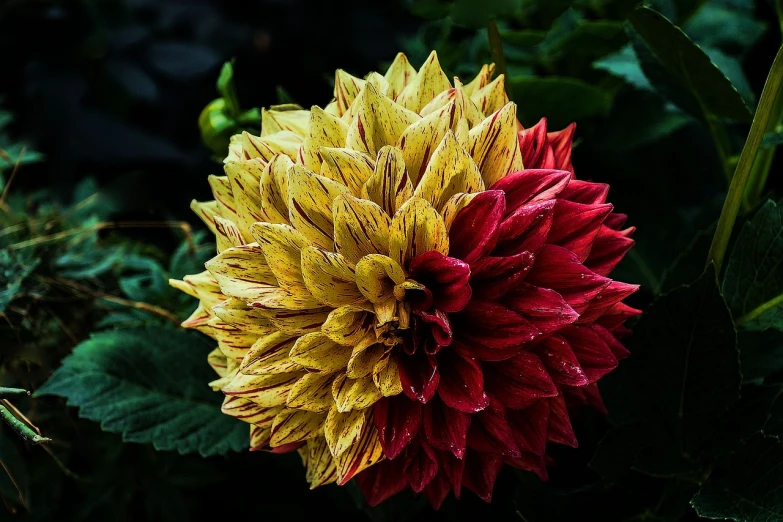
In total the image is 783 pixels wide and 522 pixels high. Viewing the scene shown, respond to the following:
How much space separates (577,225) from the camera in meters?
0.47

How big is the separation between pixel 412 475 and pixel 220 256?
0.56ft

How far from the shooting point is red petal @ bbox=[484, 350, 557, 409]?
44 cm

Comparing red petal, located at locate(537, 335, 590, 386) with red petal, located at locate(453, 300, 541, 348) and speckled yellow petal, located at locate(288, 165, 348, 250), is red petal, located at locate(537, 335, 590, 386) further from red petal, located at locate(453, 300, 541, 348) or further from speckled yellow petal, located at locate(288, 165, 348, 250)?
speckled yellow petal, located at locate(288, 165, 348, 250)

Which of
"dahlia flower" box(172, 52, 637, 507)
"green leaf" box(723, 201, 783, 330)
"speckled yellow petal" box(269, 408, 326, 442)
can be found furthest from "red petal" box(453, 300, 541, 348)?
"green leaf" box(723, 201, 783, 330)

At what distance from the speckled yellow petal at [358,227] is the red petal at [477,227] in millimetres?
39

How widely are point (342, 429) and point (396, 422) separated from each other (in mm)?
32

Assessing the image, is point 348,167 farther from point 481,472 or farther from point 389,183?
point 481,472

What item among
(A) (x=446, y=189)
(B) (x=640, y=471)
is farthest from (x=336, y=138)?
(B) (x=640, y=471)

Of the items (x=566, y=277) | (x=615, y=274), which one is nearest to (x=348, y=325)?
(x=566, y=277)

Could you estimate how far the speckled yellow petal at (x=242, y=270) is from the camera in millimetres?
477

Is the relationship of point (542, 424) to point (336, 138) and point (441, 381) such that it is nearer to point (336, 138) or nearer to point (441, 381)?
point (441, 381)

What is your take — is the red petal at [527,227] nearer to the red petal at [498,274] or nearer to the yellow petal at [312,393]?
the red petal at [498,274]

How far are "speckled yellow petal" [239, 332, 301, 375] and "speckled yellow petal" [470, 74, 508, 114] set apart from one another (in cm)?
19

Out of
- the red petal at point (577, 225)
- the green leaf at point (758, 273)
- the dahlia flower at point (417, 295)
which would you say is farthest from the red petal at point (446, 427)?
the green leaf at point (758, 273)
